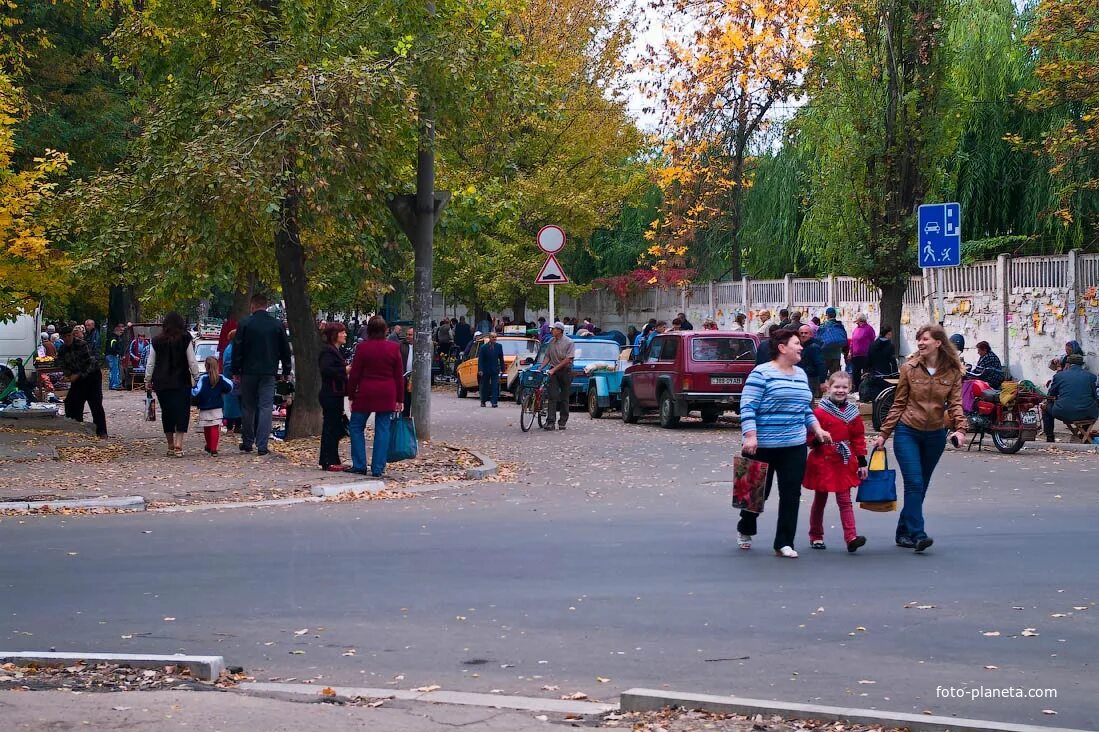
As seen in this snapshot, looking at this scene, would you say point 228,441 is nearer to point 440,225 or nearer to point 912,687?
point 440,225

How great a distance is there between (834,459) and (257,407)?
34.5 feet

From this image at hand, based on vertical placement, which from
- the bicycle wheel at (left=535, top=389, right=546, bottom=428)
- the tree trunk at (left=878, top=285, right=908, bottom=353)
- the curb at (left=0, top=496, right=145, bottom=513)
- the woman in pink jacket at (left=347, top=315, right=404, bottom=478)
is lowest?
the curb at (left=0, top=496, right=145, bottom=513)

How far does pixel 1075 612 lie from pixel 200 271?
1503cm

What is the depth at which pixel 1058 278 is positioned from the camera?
97.9 feet

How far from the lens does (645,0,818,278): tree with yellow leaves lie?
42.3 meters

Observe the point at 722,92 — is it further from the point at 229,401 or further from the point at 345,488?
the point at 345,488

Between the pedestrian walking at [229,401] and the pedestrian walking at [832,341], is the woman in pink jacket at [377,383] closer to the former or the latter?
the pedestrian walking at [229,401]

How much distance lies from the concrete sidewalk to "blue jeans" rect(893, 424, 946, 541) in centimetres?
593

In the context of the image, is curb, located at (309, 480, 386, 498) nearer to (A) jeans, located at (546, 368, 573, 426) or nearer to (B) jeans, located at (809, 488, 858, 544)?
(B) jeans, located at (809, 488, 858, 544)

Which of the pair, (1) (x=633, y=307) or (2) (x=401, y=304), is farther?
(2) (x=401, y=304)

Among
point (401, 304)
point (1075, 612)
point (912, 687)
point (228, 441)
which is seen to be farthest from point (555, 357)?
point (401, 304)

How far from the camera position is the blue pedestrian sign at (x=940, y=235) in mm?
22547

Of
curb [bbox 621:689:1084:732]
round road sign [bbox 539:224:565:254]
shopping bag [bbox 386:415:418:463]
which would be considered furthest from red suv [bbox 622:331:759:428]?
curb [bbox 621:689:1084:732]

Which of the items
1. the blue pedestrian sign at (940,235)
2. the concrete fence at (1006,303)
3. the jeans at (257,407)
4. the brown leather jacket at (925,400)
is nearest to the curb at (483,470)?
the jeans at (257,407)
